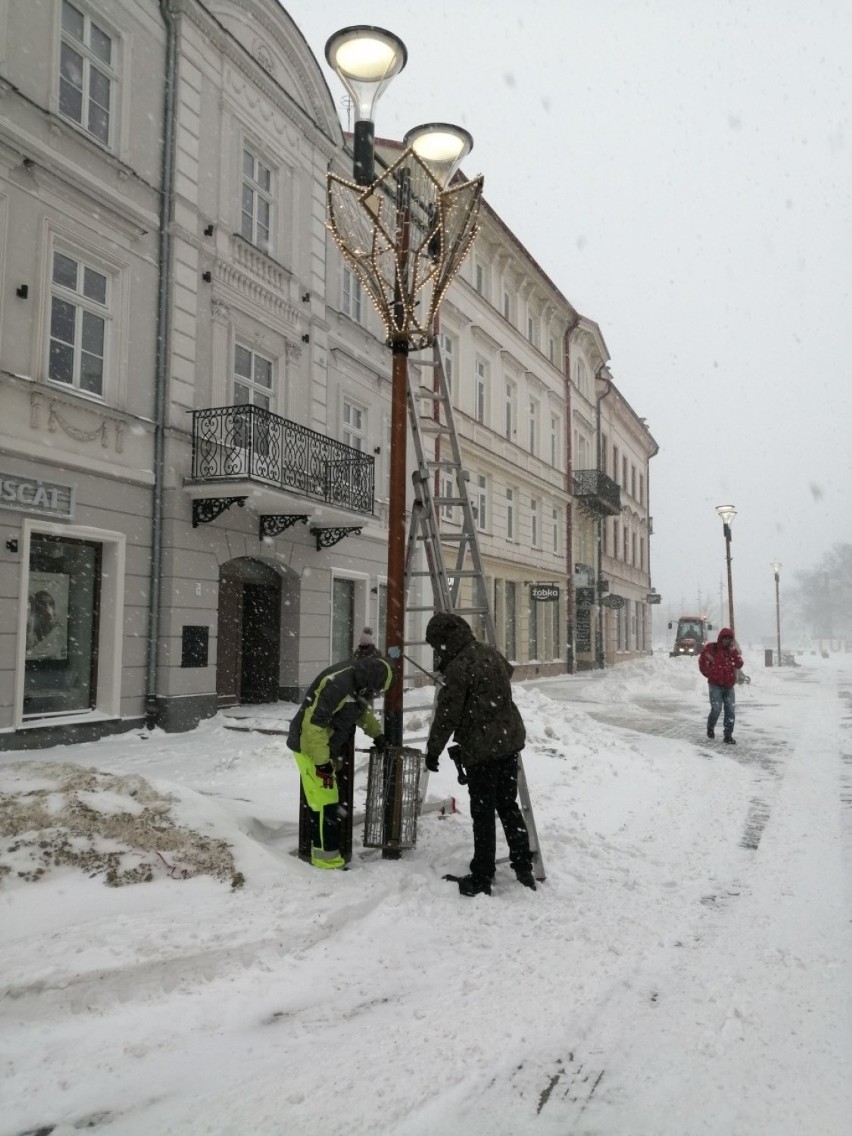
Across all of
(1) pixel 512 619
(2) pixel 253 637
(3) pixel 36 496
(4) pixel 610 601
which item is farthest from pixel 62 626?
(4) pixel 610 601

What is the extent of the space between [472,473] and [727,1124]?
20.8 metres

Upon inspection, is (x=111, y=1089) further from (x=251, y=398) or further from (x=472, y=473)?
(x=472, y=473)

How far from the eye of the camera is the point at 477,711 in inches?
201

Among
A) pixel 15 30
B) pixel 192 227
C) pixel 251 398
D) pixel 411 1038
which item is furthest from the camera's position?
pixel 251 398

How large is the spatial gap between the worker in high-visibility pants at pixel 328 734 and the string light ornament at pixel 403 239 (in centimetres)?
234

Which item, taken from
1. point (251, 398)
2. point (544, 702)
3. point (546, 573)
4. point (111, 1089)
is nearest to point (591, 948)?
point (111, 1089)

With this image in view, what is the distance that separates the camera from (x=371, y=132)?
566 cm

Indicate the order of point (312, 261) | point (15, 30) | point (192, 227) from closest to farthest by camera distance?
point (15, 30)
point (192, 227)
point (312, 261)

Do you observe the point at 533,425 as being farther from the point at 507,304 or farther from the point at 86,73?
the point at 86,73

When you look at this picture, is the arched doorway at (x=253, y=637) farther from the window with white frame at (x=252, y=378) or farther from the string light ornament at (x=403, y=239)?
the string light ornament at (x=403, y=239)

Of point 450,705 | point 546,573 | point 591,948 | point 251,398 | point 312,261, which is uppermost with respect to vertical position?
point 312,261

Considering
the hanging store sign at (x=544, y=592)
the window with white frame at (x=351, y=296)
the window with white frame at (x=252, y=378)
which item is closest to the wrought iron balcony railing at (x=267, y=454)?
the window with white frame at (x=252, y=378)

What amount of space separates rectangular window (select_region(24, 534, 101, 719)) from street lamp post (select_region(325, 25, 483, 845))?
603cm

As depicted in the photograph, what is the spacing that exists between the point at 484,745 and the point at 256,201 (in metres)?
12.3
